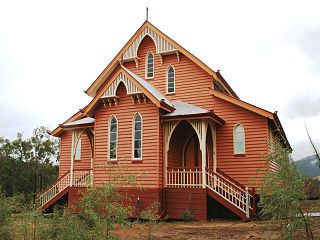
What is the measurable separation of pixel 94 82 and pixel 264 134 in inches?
441

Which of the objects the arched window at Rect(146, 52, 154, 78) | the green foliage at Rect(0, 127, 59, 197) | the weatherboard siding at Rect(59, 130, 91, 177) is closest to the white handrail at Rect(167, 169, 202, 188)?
the arched window at Rect(146, 52, 154, 78)

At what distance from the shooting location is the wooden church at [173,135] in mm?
16734

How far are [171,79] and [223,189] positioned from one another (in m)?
7.39

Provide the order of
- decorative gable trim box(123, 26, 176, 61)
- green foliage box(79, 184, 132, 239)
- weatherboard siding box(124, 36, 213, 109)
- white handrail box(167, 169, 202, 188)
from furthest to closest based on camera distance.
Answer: decorative gable trim box(123, 26, 176, 61), weatherboard siding box(124, 36, 213, 109), white handrail box(167, 169, 202, 188), green foliage box(79, 184, 132, 239)

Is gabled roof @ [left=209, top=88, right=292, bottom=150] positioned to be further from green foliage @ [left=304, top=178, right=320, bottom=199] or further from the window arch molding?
green foliage @ [left=304, top=178, right=320, bottom=199]

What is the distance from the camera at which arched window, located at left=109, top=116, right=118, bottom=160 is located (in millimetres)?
18266

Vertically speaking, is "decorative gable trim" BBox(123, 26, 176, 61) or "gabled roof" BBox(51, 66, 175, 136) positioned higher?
"decorative gable trim" BBox(123, 26, 176, 61)

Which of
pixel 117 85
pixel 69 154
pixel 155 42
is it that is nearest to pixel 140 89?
pixel 117 85

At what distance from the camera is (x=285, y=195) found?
21.7 ft

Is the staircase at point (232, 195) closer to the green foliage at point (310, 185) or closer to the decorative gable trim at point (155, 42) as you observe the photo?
the decorative gable trim at point (155, 42)

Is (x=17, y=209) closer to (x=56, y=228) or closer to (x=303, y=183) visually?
(x=56, y=228)

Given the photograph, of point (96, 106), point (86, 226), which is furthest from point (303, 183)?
point (96, 106)

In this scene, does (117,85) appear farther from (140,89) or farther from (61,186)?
(61,186)

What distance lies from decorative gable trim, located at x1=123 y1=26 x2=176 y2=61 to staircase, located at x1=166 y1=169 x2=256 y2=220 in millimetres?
7216
